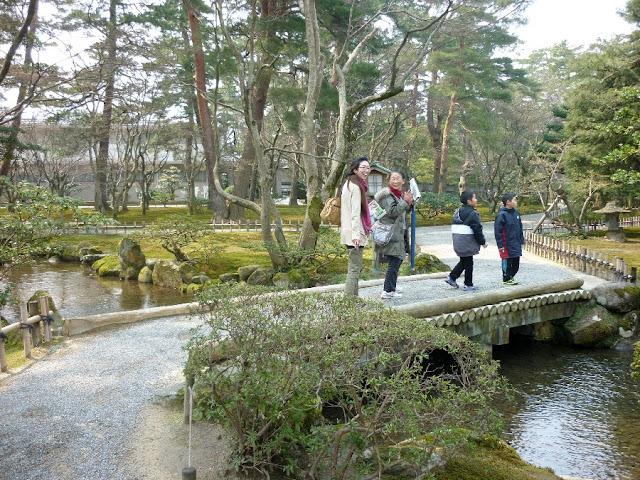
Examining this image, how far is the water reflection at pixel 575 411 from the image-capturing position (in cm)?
562

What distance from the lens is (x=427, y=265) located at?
13.1m

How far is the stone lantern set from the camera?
65.5 feet

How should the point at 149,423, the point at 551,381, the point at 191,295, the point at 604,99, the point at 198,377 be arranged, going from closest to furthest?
1. the point at 198,377
2. the point at 149,423
3. the point at 551,381
4. the point at 191,295
5. the point at 604,99

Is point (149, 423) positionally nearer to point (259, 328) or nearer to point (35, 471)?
point (35, 471)

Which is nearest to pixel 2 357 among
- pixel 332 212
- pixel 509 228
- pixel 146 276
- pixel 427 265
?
pixel 332 212

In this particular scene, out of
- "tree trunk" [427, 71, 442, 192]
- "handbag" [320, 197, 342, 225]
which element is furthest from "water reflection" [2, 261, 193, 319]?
"tree trunk" [427, 71, 442, 192]

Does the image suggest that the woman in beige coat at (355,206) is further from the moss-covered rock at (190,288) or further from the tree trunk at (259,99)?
the tree trunk at (259,99)

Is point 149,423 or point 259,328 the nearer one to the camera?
point 259,328

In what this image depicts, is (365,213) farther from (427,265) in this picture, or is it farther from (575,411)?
(427,265)

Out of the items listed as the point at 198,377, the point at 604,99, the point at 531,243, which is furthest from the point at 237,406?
the point at 604,99

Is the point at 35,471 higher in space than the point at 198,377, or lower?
lower

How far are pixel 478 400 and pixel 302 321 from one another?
146cm

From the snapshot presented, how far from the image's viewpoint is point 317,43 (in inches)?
470

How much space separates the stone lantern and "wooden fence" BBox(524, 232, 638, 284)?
5701 mm
